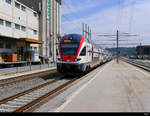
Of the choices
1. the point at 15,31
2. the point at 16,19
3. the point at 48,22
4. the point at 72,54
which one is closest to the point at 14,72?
the point at 72,54

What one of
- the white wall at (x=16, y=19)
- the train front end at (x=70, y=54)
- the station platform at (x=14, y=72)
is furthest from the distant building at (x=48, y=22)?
the train front end at (x=70, y=54)

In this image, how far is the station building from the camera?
21984 mm

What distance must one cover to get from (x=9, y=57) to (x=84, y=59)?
1325cm

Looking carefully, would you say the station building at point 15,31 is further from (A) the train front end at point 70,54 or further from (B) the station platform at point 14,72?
(A) the train front end at point 70,54

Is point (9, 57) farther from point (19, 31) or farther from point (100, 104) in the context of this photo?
point (100, 104)

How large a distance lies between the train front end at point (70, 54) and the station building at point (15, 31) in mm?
10982

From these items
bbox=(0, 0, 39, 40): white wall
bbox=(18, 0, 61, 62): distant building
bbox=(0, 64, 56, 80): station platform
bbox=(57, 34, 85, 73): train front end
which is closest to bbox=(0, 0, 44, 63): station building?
bbox=(0, 0, 39, 40): white wall

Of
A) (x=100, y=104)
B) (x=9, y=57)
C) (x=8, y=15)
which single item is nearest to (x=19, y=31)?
(x=8, y=15)

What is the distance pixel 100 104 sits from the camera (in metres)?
5.76

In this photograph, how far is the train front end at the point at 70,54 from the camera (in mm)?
12250

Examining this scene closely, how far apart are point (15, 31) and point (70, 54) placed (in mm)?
15679

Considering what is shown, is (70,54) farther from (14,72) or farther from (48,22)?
(48,22)

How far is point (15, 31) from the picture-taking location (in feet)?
81.7

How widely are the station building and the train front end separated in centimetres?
1098
